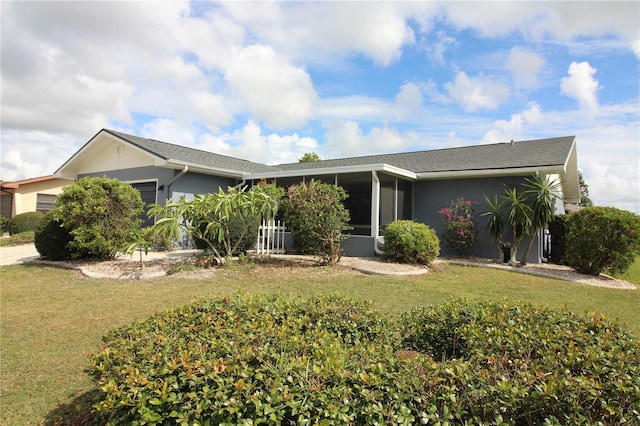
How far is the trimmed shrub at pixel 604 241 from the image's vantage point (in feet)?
29.0

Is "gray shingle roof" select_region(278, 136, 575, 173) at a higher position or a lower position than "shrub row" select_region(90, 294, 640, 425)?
higher

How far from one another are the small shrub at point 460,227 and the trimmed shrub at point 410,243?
2061mm

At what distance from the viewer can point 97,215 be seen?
9.51m

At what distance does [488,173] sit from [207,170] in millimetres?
9983

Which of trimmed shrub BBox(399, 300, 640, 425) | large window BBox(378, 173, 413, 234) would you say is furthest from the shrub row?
large window BBox(378, 173, 413, 234)

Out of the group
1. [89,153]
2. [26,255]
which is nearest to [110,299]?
[26,255]

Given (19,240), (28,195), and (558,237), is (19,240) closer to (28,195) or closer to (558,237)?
(28,195)

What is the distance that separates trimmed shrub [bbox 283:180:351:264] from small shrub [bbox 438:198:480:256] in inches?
178

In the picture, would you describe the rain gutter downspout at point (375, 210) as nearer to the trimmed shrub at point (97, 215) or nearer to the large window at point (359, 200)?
the large window at point (359, 200)

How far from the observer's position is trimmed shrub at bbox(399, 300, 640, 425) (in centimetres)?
175

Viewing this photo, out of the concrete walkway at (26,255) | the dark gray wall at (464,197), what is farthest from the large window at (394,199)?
the concrete walkway at (26,255)

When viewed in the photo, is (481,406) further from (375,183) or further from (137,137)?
(137,137)

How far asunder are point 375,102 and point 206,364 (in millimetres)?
14282

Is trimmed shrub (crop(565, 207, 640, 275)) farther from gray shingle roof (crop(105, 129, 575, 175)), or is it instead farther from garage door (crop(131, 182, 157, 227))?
garage door (crop(131, 182, 157, 227))
